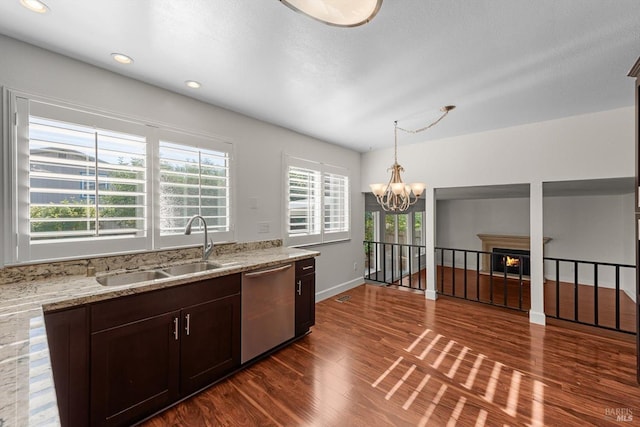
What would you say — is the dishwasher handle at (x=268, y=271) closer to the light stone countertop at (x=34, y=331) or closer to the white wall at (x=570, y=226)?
the light stone countertop at (x=34, y=331)

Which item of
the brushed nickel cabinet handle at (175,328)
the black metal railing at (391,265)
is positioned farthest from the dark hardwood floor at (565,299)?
the brushed nickel cabinet handle at (175,328)

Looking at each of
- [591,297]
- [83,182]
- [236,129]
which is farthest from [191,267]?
[591,297]

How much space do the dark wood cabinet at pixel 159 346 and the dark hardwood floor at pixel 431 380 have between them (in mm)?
181

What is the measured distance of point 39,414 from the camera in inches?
22.8

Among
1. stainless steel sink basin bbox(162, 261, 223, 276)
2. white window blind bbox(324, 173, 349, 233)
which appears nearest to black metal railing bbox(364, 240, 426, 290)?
white window blind bbox(324, 173, 349, 233)

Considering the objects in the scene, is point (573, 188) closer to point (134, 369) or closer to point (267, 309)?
point (267, 309)

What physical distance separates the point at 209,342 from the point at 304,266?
1186 millimetres

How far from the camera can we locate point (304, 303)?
→ 2953 mm

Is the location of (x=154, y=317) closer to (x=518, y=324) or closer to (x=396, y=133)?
(x=396, y=133)

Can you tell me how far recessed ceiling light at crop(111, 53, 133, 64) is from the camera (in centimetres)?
197

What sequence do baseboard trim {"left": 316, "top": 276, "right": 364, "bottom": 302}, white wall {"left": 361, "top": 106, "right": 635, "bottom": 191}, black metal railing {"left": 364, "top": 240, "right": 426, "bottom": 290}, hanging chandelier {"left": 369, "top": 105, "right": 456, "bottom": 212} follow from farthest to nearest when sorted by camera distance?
black metal railing {"left": 364, "top": 240, "right": 426, "bottom": 290}
baseboard trim {"left": 316, "top": 276, "right": 364, "bottom": 302}
white wall {"left": 361, "top": 106, "right": 635, "bottom": 191}
hanging chandelier {"left": 369, "top": 105, "right": 456, "bottom": 212}

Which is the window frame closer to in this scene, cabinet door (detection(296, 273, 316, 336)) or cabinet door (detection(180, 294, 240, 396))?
cabinet door (detection(180, 294, 240, 396))

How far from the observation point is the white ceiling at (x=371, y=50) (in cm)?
153

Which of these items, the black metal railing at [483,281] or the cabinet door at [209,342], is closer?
the cabinet door at [209,342]
